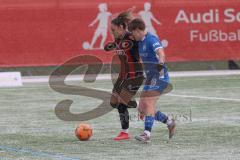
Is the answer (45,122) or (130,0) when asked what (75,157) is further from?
(130,0)

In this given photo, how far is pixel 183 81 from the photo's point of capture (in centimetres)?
1989

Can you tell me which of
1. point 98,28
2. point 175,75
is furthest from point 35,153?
point 98,28

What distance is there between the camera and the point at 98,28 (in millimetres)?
22453

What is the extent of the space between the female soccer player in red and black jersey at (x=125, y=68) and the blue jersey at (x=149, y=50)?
280 millimetres

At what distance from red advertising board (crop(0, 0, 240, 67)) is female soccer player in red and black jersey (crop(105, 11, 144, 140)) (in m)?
11.5

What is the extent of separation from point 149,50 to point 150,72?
0.33 m

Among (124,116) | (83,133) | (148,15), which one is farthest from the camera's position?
(148,15)

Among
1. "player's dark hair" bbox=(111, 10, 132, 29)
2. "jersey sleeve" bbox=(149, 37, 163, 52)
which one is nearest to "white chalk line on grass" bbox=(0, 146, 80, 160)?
"jersey sleeve" bbox=(149, 37, 163, 52)

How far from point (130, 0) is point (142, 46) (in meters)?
12.8

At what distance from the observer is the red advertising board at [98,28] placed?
2192cm

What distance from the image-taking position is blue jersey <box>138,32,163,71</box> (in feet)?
33.0

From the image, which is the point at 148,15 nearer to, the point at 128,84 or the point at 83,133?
the point at 128,84

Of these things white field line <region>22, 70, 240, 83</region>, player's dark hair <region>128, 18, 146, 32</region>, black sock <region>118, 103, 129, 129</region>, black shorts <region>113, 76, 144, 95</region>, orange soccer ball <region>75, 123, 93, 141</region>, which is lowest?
white field line <region>22, 70, 240, 83</region>

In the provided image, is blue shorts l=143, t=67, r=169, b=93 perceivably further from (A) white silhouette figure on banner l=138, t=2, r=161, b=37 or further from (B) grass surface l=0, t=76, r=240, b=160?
(A) white silhouette figure on banner l=138, t=2, r=161, b=37
